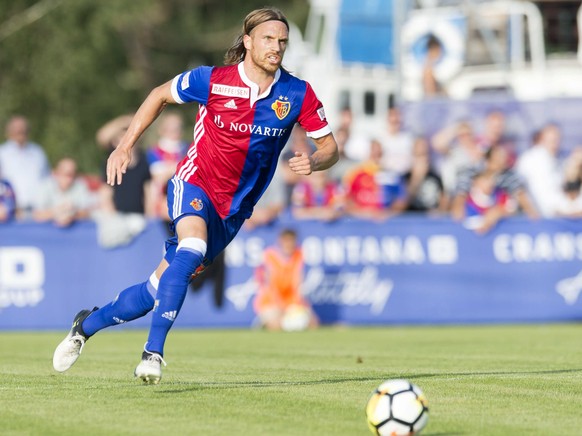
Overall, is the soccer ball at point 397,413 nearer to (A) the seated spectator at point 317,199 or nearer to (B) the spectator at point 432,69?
(A) the seated spectator at point 317,199

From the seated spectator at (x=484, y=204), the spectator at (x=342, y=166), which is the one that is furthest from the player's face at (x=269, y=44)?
the spectator at (x=342, y=166)

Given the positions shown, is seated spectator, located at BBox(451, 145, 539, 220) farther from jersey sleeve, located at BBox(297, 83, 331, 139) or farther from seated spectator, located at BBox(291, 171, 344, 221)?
jersey sleeve, located at BBox(297, 83, 331, 139)

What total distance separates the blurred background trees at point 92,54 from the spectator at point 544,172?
15.5 m

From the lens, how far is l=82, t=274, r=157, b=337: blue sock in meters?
9.39

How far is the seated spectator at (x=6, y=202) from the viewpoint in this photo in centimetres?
1781

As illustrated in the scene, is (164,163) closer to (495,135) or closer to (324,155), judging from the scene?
(495,135)

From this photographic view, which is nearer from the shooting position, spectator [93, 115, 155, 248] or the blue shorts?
the blue shorts

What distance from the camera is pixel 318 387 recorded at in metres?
8.77

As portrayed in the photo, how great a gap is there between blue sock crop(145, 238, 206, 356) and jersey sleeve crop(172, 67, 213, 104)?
1.04 m

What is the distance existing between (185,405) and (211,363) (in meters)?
3.50

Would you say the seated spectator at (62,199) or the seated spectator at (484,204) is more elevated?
the seated spectator at (484,204)

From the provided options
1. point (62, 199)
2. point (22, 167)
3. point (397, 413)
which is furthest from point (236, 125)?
point (22, 167)

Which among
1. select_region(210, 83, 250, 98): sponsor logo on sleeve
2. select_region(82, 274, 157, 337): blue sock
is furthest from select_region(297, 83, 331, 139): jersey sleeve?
select_region(82, 274, 157, 337): blue sock

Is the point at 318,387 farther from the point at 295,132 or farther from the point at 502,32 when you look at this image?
the point at 502,32
